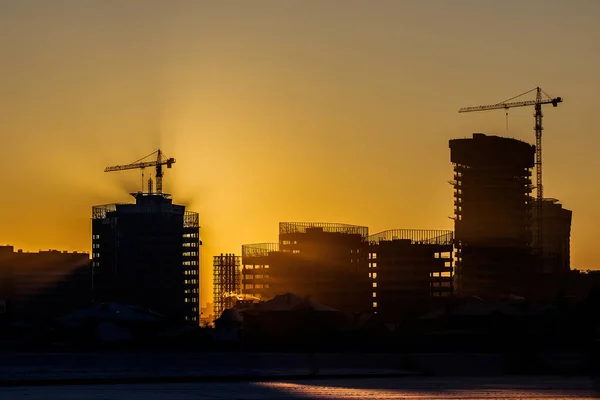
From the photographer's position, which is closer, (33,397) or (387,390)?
(33,397)

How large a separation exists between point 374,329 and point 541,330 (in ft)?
73.2

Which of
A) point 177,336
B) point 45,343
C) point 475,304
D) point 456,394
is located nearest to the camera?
point 456,394

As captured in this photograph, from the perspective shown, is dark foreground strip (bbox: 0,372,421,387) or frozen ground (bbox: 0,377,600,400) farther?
dark foreground strip (bbox: 0,372,421,387)

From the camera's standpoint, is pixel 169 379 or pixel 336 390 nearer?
pixel 336 390

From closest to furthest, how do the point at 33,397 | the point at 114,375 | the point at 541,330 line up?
the point at 33,397
the point at 114,375
the point at 541,330

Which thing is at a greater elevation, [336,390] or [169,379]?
[336,390]

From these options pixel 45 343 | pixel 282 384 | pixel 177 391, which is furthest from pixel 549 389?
pixel 45 343

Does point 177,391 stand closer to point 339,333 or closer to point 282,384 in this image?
point 282,384

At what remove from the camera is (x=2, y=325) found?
171750mm

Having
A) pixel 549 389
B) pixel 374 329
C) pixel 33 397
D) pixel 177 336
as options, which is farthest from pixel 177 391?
pixel 374 329

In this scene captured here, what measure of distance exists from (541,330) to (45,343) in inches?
2690

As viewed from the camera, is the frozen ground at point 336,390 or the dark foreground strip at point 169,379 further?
the dark foreground strip at point 169,379

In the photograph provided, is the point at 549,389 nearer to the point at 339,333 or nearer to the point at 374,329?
the point at 339,333

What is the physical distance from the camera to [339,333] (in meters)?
158
